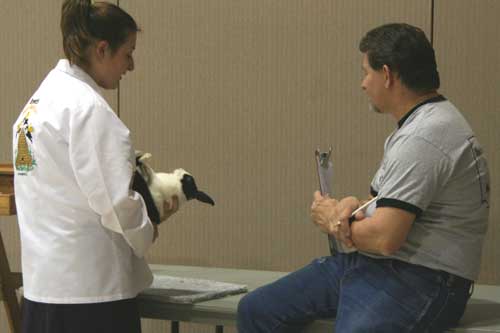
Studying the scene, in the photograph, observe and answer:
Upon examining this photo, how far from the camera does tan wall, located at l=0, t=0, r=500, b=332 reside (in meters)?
2.77

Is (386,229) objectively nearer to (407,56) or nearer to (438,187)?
(438,187)

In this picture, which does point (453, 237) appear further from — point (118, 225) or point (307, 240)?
point (307, 240)

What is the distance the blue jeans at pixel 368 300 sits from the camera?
196cm

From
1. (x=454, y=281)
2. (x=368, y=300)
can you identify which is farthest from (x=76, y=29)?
(x=454, y=281)

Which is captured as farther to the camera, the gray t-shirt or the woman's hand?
the woman's hand

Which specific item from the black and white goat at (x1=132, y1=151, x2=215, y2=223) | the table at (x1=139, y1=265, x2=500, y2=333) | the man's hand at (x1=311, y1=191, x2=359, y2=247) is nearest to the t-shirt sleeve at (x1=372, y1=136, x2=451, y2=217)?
the man's hand at (x1=311, y1=191, x2=359, y2=247)

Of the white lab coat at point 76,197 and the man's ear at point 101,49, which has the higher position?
the man's ear at point 101,49

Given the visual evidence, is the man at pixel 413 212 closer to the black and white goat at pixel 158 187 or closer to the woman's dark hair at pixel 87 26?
the black and white goat at pixel 158 187

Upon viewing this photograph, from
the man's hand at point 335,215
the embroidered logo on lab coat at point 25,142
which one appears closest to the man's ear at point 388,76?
the man's hand at point 335,215

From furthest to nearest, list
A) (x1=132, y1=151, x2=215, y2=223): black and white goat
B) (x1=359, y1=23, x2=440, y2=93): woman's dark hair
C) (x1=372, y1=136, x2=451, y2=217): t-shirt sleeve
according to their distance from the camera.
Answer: (x1=132, y1=151, x2=215, y2=223): black and white goat → (x1=359, y1=23, x2=440, y2=93): woman's dark hair → (x1=372, y1=136, x2=451, y2=217): t-shirt sleeve

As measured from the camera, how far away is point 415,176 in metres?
1.90

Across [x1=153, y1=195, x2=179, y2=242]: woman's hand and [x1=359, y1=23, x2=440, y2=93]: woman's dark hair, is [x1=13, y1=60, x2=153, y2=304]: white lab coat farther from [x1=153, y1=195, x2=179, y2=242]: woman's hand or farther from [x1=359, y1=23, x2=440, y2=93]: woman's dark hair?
[x1=359, y1=23, x2=440, y2=93]: woman's dark hair

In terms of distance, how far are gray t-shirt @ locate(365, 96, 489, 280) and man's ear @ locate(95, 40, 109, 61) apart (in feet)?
2.60

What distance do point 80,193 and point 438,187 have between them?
0.90 m
